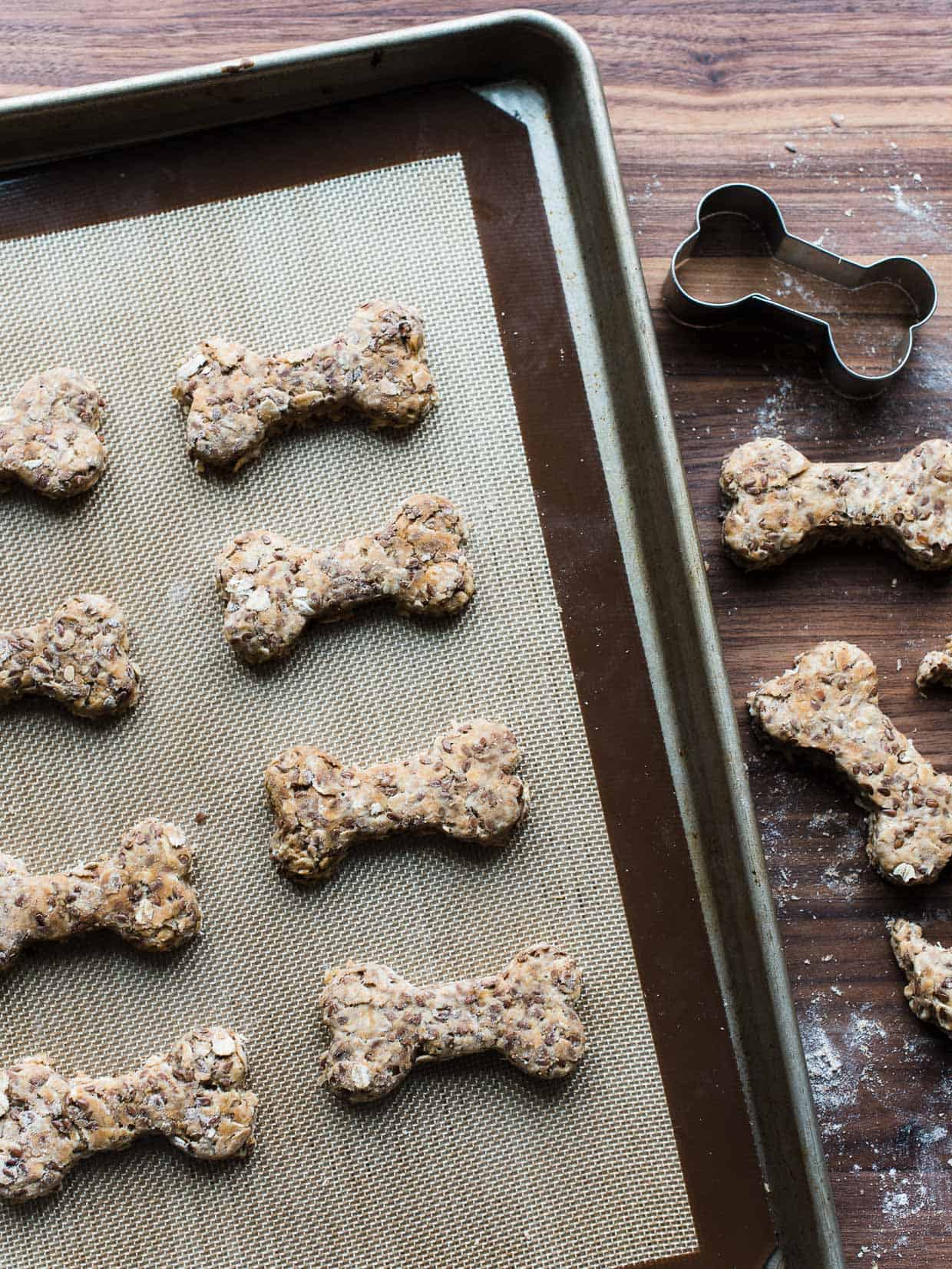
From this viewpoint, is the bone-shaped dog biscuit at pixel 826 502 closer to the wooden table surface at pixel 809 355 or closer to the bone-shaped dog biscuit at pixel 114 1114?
the wooden table surface at pixel 809 355

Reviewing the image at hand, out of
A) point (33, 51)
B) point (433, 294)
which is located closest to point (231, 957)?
point (433, 294)

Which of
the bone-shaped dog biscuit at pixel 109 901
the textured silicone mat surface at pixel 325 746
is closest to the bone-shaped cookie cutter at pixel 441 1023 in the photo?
the textured silicone mat surface at pixel 325 746

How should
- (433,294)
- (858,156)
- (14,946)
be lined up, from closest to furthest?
(14,946)
(433,294)
(858,156)

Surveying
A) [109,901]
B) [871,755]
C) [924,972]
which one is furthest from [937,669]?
A: [109,901]

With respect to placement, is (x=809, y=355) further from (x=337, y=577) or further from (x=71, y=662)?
(x=71, y=662)

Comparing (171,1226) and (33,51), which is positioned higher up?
(33,51)

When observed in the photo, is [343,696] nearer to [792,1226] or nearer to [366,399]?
[366,399]
